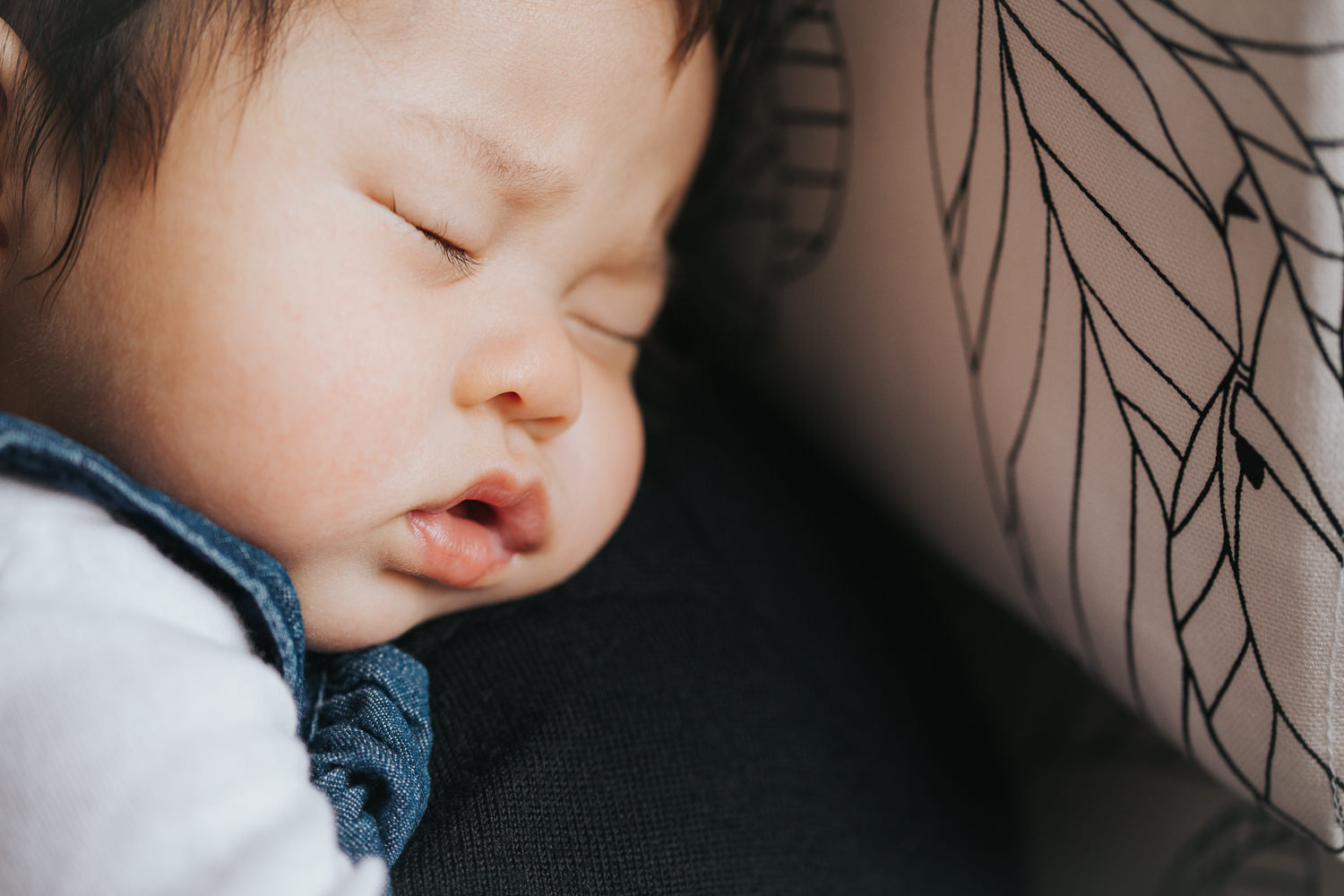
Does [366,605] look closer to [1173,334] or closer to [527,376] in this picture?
[527,376]

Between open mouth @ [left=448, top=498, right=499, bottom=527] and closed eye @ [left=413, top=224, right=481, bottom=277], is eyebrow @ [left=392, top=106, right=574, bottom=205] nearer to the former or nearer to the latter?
closed eye @ [left=413, top=224, right=481, bottom=277]

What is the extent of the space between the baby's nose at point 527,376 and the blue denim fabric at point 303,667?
122 mm

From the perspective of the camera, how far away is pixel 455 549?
0.52 m

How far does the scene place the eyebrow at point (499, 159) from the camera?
0.46m

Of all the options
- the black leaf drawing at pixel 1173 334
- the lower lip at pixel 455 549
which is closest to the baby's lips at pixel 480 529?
the lower lip at pixel 455 549

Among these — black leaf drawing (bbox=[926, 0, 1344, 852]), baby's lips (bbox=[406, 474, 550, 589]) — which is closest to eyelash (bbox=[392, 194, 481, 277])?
baby's lips (bbox=[406, 474, 550, 589])

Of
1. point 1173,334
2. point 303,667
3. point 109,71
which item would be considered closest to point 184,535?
point 303,667

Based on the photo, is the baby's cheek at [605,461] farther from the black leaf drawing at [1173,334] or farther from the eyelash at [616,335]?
the black leaf drawing at [1173,334]

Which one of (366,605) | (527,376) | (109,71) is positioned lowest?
(366,605)

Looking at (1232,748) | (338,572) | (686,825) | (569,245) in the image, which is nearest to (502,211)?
(569,245)

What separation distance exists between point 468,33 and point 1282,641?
0.45 m

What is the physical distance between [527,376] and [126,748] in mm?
234

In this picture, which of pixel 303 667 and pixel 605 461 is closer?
pixel 303 667

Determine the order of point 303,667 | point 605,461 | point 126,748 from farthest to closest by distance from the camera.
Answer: point 605,461 < point 303,667 < point 126,748
